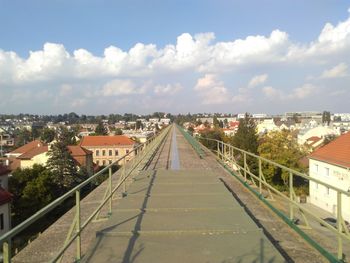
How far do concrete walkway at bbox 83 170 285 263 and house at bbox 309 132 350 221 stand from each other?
72.1ft

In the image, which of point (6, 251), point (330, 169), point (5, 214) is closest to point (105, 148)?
point (330, 169)

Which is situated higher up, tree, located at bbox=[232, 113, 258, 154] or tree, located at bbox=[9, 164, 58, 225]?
tree, located at bbox=[232, 113, 258, 154]

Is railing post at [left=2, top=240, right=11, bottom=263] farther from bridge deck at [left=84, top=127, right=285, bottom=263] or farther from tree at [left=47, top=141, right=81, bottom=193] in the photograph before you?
tree at [left=47, top=141, right=81, bottom=193]

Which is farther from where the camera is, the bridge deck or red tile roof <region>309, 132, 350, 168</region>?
red tile roof <region>309, 132, 350, 168</region>

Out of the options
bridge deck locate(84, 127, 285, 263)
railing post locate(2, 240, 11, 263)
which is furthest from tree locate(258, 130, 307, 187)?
railing post locate(2, 240, 11, 263)

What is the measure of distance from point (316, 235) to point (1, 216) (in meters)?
19.4

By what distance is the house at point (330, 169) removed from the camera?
2655cm

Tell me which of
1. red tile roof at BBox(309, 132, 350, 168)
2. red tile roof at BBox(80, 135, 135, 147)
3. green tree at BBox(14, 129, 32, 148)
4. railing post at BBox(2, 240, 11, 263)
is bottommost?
green tree at BBox(14, 129, 32, 148)

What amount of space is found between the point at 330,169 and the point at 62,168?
28.0 meters

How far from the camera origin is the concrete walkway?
3781 millimetres

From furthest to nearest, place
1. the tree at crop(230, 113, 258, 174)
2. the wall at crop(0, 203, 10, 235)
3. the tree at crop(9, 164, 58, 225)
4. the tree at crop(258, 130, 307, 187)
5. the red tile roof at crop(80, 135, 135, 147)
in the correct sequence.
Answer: the red tile roof at crop(80, 135, 135, 147) < the tree at crop(230, 113, 258, 174) < the tree at crop(258, 130, 307, 187) < the tree at crop(9, 164, 58, 225) < the wall at crop(0, 203, 10, 235)

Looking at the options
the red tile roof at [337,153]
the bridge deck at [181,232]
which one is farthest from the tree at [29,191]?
the bridge deck at [181,232]

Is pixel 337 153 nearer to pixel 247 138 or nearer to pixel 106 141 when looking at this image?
pixel 247 138

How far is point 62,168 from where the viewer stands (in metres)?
42.2
